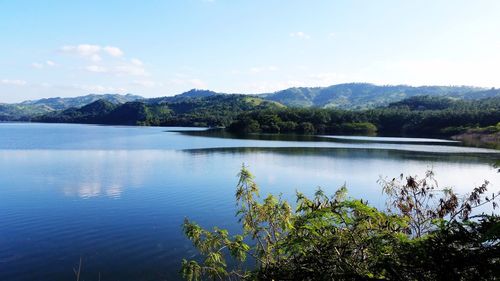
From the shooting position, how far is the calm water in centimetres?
1838

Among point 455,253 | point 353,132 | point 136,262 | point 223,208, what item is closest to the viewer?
point 455,253

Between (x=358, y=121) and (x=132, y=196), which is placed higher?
(x=358, y=121)

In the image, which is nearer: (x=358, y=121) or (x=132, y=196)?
(x=132, y=196)

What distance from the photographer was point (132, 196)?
3238 cm

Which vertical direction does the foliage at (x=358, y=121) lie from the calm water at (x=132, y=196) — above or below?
above

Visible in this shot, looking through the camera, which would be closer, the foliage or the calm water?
the calm water

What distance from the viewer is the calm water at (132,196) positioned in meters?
18.4

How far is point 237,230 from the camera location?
2277cm

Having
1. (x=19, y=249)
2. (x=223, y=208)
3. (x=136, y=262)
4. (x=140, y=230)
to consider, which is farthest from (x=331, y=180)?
(x=19, y=249)

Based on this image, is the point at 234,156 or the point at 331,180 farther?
the point at 234,156

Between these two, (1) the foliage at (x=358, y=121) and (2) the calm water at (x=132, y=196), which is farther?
(1) the foliage at (x=358, y=121)

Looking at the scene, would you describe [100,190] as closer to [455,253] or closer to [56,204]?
[56,204]

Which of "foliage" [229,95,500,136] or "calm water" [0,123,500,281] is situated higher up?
"foliage" [229,95,500,136]

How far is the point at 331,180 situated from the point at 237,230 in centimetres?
2127
